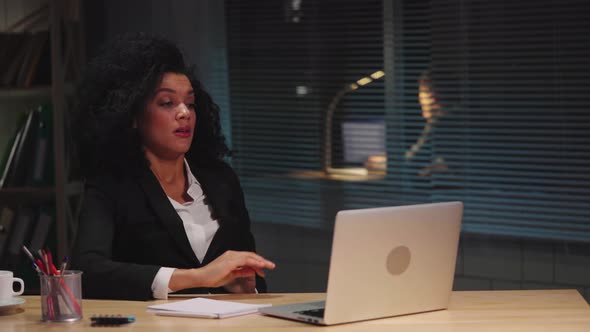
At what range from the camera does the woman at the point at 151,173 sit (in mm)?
2703

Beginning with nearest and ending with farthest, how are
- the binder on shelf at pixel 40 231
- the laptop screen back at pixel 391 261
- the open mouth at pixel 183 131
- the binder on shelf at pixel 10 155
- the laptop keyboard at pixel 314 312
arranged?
the laptop screen back at pixel 391 261 → the laptop keyboard at pixel 314 312 → the open mouth at pixel 183 131 → the binder on shelf at pixel 10 155 → the binder on shelf at pixel 40 231

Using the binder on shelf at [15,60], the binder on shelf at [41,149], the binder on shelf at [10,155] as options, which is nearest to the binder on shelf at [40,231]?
the binder on shelf at [41,149]

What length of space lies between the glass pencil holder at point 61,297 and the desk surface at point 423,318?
1.0 inches

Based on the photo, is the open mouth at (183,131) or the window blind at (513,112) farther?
the window blind at (513,112)

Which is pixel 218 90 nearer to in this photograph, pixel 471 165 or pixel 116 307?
pixel 471 165

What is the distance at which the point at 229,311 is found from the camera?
2152 millimetres

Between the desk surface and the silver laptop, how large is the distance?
3 cm

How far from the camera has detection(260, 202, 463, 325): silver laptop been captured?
78.3 inches

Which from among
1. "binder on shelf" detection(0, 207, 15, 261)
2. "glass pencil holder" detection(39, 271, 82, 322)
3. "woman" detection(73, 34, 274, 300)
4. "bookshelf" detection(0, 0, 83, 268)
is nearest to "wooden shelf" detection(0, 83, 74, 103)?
"bookshelf" detection(0, 0, 83, 268)

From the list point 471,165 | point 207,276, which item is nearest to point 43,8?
point 471,165

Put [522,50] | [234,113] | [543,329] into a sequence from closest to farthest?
[543,329], [522,50], [234,113]

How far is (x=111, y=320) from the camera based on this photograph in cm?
208

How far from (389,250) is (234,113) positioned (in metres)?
2.74

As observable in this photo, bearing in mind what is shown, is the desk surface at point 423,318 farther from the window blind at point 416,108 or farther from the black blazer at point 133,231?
the window blind at point 416,108
